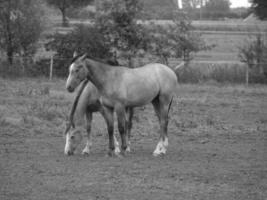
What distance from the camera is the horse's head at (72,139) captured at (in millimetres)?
11523

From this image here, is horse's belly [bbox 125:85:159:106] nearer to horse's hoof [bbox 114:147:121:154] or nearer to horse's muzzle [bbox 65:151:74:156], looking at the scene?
horse's hoof [bbox 114:147:121:154]

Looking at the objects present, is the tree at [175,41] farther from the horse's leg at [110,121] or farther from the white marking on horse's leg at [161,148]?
the horse's leg at [110,121]

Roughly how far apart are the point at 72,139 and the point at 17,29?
18.7 metres

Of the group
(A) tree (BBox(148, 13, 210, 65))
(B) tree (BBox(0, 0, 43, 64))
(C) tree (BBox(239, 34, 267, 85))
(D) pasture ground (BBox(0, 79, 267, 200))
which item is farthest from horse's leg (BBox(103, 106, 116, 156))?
(B) tree (BBox(0, 0, 43, 64))

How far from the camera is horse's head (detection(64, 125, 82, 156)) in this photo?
1152cm

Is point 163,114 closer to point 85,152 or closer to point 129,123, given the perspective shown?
point 129,123

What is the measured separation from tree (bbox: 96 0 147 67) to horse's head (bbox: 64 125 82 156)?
16579 millimetres

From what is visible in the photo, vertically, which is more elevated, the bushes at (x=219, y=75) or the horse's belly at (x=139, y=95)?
the horse's belly at (x=139, y=95)

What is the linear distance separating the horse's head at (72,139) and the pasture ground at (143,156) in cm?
18

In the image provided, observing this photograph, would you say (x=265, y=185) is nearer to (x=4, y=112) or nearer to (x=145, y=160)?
(x=145, y=160)

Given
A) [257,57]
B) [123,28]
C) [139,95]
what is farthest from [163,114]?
[257,57]

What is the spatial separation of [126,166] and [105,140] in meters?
3.29

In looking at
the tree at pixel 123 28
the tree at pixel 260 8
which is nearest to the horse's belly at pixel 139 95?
the tree at pixel 123 28

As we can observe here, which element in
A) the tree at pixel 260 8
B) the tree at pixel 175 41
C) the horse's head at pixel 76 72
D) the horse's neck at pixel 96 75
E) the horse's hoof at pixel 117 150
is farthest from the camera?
the tree at pixel 260 8
